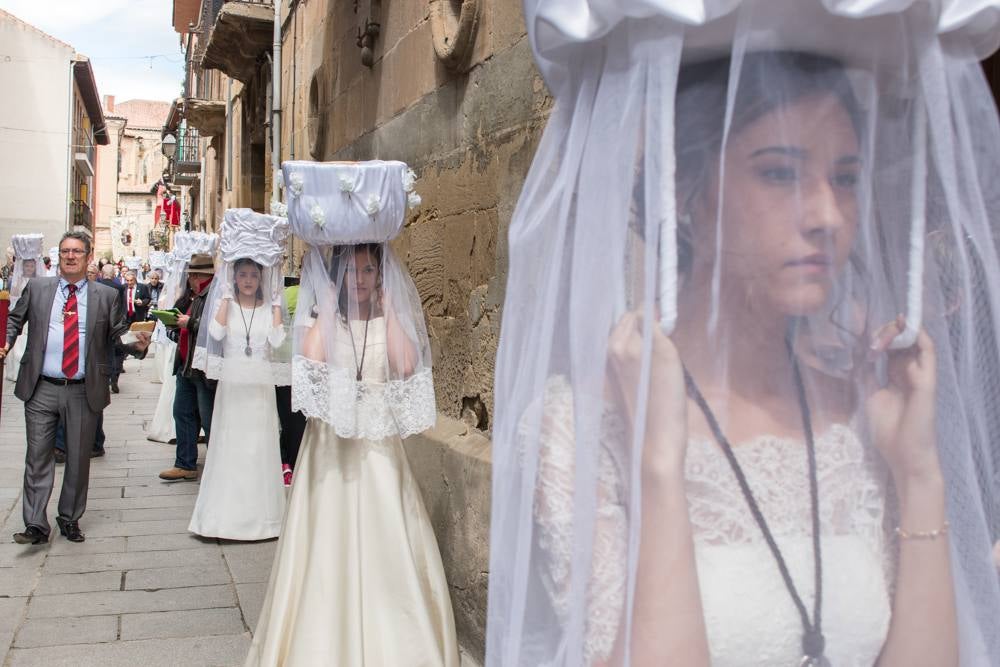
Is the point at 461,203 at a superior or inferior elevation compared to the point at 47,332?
superior

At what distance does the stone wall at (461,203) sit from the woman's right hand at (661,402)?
290 centimetres

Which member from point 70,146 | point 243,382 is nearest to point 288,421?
point 243,382

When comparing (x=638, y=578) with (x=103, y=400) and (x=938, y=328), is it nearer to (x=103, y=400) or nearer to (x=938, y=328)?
(x=938, y=328)

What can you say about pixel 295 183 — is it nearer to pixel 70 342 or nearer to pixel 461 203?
pixel 461 203

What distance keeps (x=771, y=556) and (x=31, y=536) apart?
5.97m

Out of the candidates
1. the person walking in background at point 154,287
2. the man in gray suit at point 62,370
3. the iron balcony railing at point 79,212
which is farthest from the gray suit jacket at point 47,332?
the iron balcony railing at point 79,212

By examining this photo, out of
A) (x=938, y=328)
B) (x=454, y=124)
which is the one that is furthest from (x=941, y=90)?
(x=454, y=124)

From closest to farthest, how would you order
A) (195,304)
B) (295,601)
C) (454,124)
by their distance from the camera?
(295,601) → (454,124) → (195,304)

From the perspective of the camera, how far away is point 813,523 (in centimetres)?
133

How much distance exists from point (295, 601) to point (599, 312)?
3007mm

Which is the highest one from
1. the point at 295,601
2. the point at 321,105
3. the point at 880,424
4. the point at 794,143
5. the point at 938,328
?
the point at 321,105

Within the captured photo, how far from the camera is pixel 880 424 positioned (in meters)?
1.33

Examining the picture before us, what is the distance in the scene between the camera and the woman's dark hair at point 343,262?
450 cm

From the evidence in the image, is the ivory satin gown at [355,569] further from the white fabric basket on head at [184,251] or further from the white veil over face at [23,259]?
the white veil over face at [23,259]
